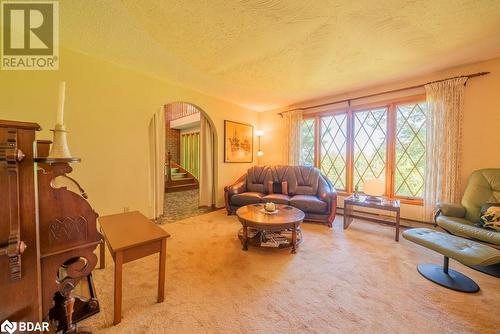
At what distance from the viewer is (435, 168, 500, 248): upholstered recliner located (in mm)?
2227

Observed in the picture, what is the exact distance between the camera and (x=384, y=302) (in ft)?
4.84

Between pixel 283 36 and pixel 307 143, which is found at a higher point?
pixel 283 36

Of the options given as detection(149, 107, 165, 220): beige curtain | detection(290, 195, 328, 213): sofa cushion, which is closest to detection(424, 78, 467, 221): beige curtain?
detection(290, 195, 328, 213): sofa cushion

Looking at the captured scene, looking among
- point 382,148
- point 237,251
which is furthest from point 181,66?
point 382,148

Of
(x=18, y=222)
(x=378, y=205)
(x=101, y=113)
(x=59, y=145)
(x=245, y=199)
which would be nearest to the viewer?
(x=18, y=222)

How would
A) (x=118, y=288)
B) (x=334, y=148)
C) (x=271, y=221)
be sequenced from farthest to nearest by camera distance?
1. (x=334, y=148)
2. (x=271, y=221)
3. (x=118, y=288)

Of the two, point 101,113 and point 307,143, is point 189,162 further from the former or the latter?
point 101,113

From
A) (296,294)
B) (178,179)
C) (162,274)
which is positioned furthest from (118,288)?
(178,179)

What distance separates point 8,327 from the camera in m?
0.74

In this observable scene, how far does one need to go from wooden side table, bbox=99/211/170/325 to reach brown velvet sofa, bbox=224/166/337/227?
2074 millimetres

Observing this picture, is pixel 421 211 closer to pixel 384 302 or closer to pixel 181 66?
pixel 384 302

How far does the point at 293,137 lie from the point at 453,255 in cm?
333

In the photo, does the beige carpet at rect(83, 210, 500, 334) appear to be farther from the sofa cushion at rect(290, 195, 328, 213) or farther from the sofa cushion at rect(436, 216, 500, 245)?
the sofa cushion at rect(290, 195, 328, 213)

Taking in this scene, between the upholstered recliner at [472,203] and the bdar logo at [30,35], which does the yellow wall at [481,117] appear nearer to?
the upholstered recliner at [472,203]
